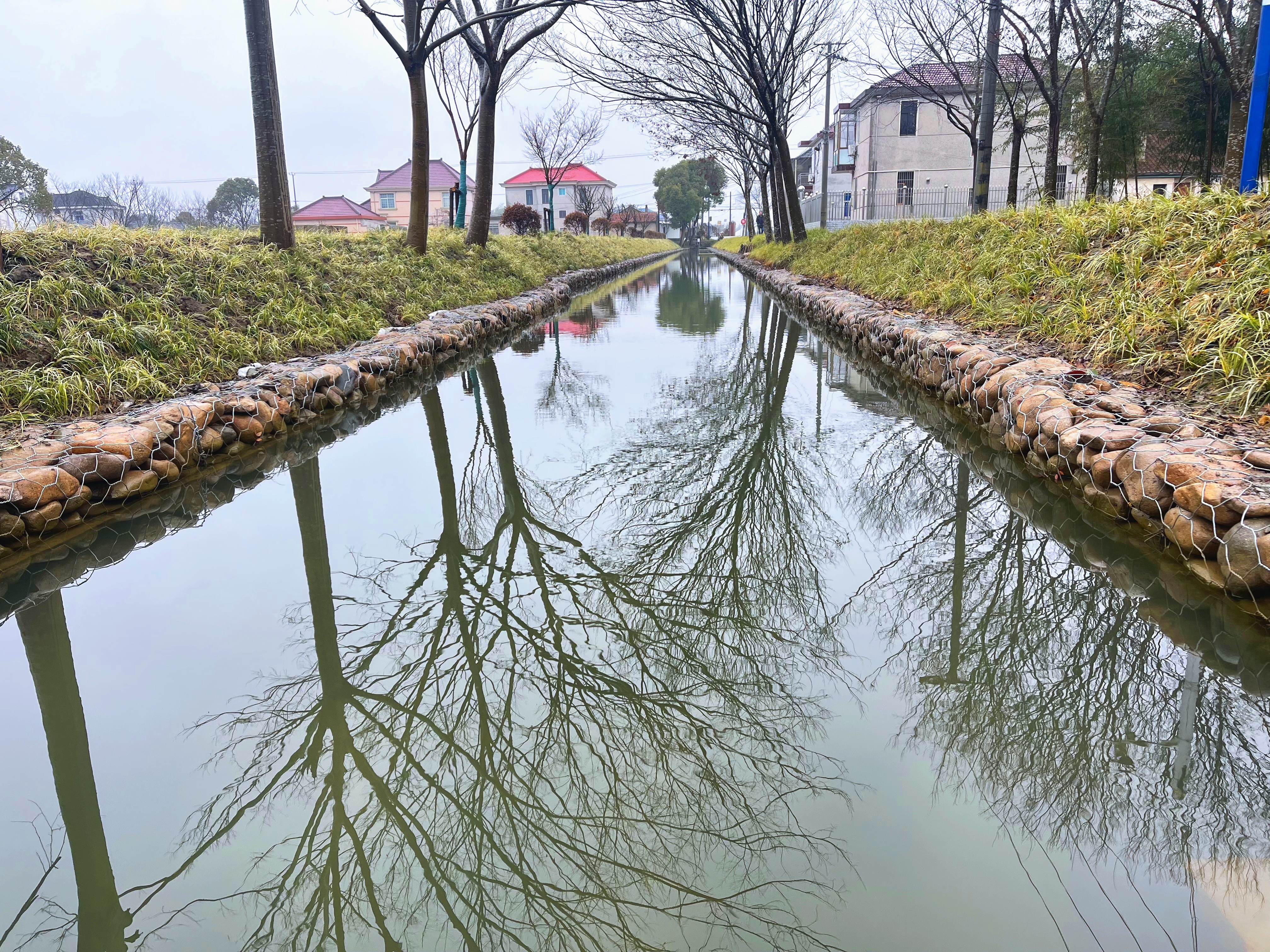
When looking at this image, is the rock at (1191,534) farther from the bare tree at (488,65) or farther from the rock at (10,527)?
the bare tree at (488,65)

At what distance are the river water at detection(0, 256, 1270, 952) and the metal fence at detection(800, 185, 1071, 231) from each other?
1886cm

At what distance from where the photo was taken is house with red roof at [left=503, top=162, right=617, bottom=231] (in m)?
58.3

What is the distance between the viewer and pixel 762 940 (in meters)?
1.59

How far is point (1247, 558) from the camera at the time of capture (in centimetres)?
259

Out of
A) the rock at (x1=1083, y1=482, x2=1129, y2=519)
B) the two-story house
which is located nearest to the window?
the two-story house

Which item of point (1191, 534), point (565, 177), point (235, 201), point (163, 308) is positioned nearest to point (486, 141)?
point (163, 308)

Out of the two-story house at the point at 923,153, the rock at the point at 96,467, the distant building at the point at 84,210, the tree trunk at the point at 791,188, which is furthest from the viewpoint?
the two-story house at the point at 923,153

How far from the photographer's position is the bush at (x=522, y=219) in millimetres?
25594

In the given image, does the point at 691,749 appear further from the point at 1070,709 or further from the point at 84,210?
the point at 84,210

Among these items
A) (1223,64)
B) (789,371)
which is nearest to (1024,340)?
(789,371)

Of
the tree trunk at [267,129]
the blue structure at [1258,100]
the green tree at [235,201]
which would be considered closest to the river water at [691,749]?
the blue structure at [1258,100]

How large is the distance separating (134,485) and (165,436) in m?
0.40

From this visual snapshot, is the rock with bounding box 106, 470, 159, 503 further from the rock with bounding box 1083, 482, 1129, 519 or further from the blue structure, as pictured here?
the blue structure

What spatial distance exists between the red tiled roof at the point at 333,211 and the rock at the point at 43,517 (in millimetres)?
44822
